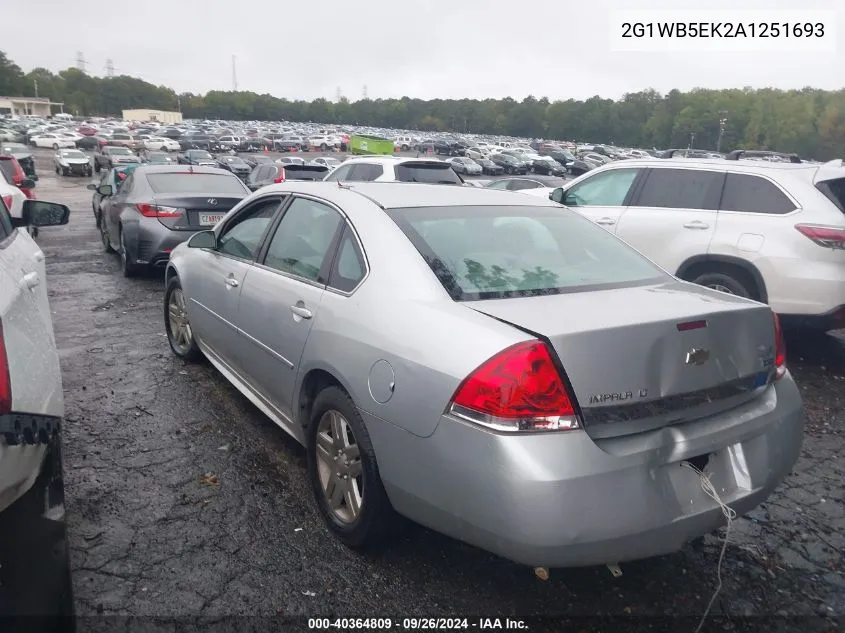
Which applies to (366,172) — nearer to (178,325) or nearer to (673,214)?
(673,214)

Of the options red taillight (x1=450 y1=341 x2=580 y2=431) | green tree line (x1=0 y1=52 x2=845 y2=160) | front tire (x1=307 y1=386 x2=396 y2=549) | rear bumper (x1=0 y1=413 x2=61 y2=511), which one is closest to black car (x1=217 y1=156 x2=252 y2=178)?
front tire (x1=307 y1=386 x2=396 y2=549)

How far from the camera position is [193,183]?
8969 mm

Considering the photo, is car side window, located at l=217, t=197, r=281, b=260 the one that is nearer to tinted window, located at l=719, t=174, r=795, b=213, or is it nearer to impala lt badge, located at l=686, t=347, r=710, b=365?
impala lt badge, located at l=686, t=347, r=710, b=365

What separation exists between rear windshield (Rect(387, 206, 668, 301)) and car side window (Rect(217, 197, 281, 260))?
1246mm

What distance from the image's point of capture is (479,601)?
2.77 m

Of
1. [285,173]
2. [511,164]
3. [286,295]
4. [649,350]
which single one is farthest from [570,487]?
[511,164]

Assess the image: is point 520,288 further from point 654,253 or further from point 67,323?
point 67,323

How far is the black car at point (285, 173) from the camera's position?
16016 millimetres

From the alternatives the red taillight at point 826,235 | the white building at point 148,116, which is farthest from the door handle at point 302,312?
the white building at point 148,116

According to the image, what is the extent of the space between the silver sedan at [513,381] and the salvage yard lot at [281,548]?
0.30m

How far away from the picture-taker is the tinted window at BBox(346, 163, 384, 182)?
1097 centimetres

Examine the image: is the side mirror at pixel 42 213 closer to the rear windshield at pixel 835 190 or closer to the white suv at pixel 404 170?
the rear windshield at pixel 835 190

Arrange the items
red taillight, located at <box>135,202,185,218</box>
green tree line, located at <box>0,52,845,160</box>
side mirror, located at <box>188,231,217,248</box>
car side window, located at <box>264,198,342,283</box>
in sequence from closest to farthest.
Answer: car side window, located at <box>264,198,342,283</box>
side mirror, located at <box>188,231,217,248</box>
red taillight, located at <box>135,202,185,218</box>
green tree line, located at <box>0,52,845,160</box>

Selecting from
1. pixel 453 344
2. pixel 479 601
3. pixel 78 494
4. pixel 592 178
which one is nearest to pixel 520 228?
pixel 453 344
